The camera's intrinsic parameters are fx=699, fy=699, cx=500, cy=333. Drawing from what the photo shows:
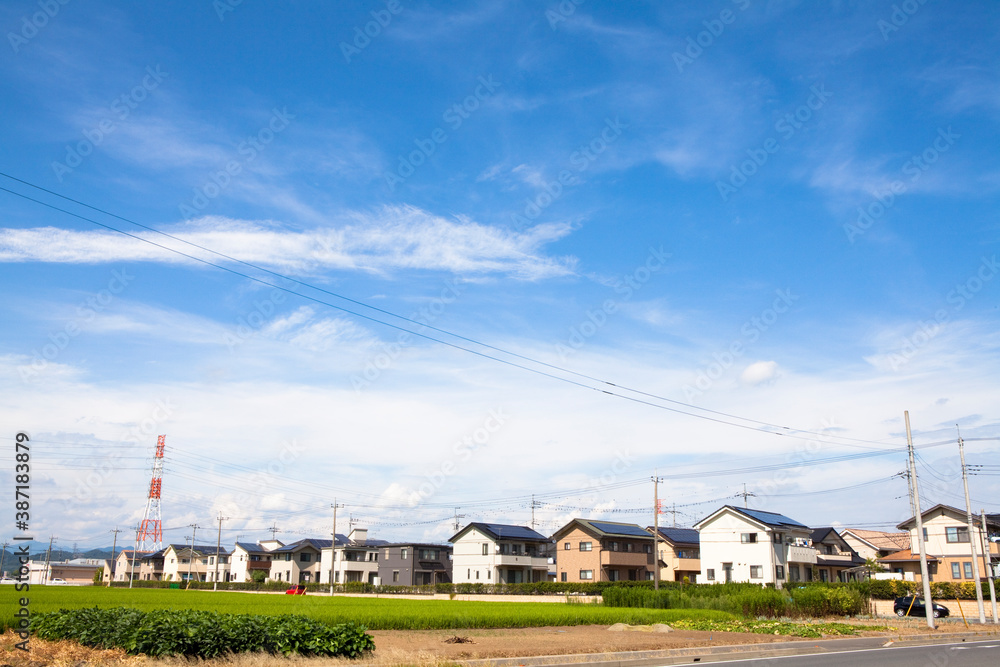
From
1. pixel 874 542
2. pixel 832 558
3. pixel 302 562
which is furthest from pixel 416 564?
pixel 874 542

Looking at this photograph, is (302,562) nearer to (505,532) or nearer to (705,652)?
(505,532)

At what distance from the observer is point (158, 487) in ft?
323

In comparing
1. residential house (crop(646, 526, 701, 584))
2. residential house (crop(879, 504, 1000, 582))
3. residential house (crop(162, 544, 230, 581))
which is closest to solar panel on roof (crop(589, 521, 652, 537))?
residential house (crop(646, 526, 701, 584))

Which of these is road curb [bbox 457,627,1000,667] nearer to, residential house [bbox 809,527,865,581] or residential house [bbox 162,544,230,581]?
residential house [bbox 809,527,865,581]

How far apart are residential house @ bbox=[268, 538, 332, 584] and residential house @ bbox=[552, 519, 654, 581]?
124ft

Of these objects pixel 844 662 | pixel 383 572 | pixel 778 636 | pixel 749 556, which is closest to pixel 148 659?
pixel 844 662

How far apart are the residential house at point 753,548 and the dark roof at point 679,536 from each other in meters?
12.0

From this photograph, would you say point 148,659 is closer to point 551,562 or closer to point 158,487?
point 551,562

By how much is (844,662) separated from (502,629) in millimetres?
15319

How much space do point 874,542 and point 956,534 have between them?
93.4 ft

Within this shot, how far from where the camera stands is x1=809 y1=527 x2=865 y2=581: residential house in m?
67.9

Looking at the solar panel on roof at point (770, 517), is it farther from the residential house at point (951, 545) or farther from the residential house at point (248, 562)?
the residential house at point (248, 562)

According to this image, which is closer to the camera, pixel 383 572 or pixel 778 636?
pixel 778 636

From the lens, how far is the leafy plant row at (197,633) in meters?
14.9
